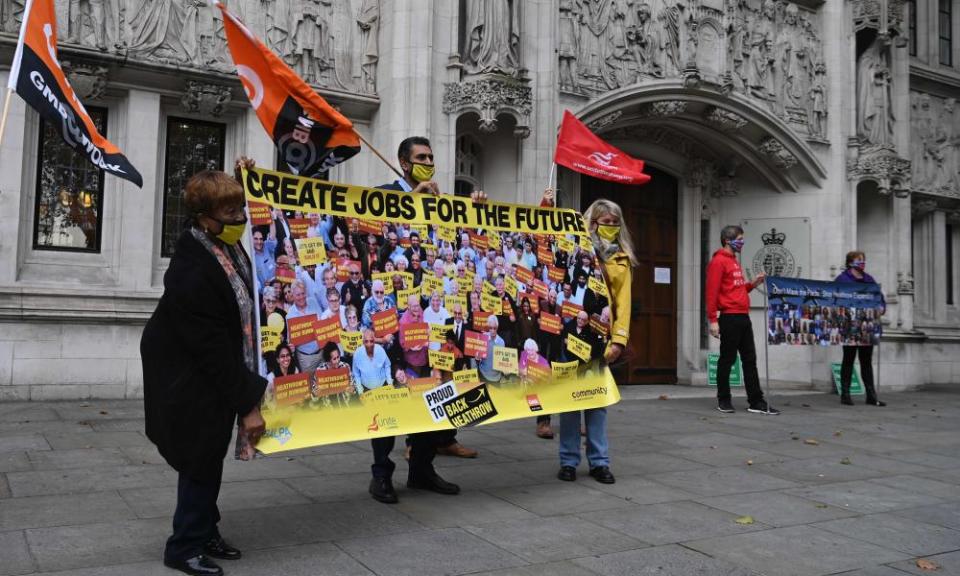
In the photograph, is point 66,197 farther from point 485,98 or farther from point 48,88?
point 48,88

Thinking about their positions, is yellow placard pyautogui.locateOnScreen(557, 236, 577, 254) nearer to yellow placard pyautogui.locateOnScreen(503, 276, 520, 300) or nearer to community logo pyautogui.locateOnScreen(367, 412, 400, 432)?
yellow placard pyautogui.locateOnScreen(503, 276, 520, 300)

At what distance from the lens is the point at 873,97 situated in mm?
16391

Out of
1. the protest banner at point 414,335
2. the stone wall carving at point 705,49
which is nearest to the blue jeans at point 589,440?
the protest banner at point 414,335

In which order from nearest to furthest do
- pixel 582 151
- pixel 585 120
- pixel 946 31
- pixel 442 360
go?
pixel 442 360 → pixel 582 151 → pixel 585 120 → pixel 946 31

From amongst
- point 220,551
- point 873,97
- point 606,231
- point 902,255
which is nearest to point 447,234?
point 606,231

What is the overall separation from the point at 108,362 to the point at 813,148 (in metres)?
12.8

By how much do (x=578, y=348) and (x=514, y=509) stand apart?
1307 mm

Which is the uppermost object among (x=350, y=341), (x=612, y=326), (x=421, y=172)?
(x=421, y=172)

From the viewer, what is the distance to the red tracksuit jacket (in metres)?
10.5

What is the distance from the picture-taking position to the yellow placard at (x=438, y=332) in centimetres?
517

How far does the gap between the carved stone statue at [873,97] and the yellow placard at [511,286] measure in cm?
1318

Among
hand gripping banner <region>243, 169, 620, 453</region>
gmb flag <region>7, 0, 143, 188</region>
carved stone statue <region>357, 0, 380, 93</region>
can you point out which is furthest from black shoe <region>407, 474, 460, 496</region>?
carved stone statue <region>357, 0, 380, 93</region>

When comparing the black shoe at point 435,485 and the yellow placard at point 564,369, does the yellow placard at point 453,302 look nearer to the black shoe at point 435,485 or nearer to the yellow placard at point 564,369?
the yellow placard at point 564,369

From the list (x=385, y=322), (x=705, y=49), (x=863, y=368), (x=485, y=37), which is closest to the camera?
(x=385, y=322)
